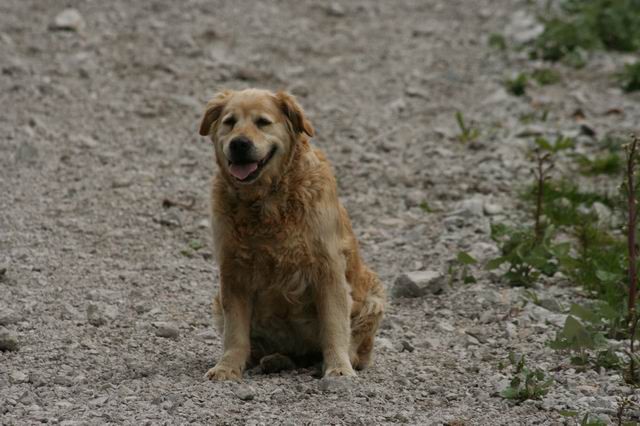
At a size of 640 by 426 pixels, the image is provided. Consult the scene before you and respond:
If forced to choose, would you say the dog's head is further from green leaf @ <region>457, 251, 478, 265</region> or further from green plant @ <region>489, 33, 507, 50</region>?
green plant @ <region>489, 33, 507, 50</region>

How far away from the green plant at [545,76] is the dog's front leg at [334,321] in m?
7.52

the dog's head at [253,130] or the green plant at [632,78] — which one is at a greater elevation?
the dog's head at [253,130]

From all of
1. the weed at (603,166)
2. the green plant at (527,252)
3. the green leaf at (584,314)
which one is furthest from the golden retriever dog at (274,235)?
the weed at (603,166)

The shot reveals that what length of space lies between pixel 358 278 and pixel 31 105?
6413 millimetres

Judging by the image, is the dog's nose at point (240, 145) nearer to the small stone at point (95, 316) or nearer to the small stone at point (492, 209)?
the small stone at point (95, 316)

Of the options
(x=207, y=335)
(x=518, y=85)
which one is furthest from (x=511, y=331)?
(x=518, y=85)

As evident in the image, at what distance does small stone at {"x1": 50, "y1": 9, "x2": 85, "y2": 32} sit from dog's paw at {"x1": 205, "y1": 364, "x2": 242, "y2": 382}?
896 centimetres

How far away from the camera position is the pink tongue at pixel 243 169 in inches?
260

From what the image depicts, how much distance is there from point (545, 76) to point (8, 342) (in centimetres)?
872

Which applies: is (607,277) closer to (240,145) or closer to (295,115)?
(295,115)

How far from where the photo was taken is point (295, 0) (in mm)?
16719

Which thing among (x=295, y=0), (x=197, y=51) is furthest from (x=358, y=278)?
(x=295, y=0)

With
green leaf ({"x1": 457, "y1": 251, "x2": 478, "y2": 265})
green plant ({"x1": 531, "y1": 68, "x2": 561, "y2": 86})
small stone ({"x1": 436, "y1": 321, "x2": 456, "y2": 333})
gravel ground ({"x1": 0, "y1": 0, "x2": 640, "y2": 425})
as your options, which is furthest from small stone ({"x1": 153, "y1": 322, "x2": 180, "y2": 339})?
green plant ({"x1": 531, "y1": 68, "x2": 561, "y2": 86})

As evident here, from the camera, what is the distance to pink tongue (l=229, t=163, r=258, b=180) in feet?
21.6
